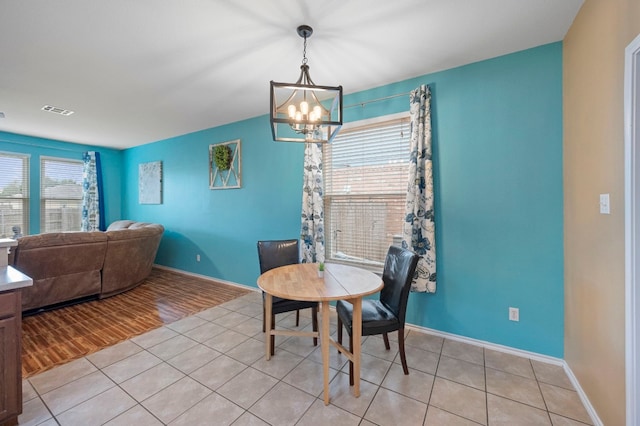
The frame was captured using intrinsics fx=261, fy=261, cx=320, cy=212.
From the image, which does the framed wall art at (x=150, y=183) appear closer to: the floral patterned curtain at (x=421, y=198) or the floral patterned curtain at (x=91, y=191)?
the floral patterned curtain at (x=91, y=191)

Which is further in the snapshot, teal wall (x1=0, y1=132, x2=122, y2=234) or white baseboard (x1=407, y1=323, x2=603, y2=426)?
teal wall (x1=0, y1=132, x2=122, y2=234)

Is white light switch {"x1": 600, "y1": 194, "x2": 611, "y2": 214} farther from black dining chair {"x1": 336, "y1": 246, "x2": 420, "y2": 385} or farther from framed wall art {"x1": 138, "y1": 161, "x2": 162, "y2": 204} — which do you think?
framed wall art {"x1": 138, "y1": 161, "x2": 162, "y2": 204}

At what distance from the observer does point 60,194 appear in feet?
17.4

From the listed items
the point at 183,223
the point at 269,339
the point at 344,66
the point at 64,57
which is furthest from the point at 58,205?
the point at 344,66

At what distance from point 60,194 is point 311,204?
560 centimetres

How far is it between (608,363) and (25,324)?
501 centimetres

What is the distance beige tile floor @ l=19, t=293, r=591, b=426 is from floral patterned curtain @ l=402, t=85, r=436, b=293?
0.67m

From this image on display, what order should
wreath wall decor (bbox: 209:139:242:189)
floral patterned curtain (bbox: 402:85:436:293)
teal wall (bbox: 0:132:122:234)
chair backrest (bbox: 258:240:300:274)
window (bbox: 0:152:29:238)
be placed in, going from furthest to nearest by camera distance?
teal wall (bbox: 0:132:122:234) → window (bbox: 0:152:29:238) → wreath wall decor (bbox: 209:139:242:189) → chair backrest (bbox: 258:240:300:274) → floral patterned curtain (bbox: 402:85:436:293)

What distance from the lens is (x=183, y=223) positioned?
489 cm

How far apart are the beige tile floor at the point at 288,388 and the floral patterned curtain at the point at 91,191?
14.7ft

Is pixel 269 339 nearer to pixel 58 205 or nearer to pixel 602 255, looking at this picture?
pixel 602 255

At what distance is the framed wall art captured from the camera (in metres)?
5.25

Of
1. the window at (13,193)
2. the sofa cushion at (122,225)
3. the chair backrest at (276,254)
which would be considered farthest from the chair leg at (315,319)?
the window at (13,193)

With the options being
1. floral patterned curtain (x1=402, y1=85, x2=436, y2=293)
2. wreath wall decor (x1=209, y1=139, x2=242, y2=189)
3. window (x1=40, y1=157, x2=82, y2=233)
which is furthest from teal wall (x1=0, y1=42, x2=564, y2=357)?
window (x1=40, y1=157, x2=82, y2=233)
